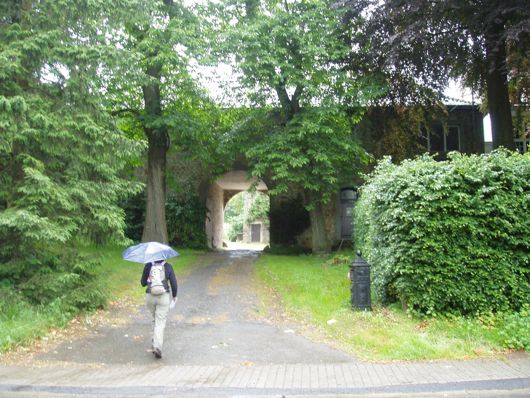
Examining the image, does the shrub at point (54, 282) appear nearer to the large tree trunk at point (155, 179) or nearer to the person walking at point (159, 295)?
the person walking at point (159, 295)

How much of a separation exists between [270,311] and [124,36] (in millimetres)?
11255

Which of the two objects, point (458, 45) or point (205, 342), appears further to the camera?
point (458, 45)

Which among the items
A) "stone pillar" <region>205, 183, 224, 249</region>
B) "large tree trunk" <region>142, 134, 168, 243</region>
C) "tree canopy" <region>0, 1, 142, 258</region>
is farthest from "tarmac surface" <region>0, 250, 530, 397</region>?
"stone pillar" <region>205, 183, 224, 249</region>

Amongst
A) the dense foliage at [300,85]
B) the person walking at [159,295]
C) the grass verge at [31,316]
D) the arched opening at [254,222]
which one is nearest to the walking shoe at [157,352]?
the person walking at [159,295]

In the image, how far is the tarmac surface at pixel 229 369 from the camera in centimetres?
556

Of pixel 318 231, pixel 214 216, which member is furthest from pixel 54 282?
pixel 214 216

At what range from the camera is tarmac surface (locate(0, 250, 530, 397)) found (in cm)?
→ 556

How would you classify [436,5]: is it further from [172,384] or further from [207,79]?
[172,384]

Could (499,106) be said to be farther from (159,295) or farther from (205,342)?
(159,295)

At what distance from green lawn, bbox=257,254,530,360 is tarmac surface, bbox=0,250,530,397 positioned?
0.31m

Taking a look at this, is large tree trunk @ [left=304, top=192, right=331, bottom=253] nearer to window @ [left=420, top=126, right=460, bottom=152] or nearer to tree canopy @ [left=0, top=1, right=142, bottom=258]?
window @ [left=420, top=126, right=460, bottom=152]

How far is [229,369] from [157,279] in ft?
5.70

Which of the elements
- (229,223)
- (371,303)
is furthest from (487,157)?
(229,223)

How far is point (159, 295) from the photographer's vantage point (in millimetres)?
7234
